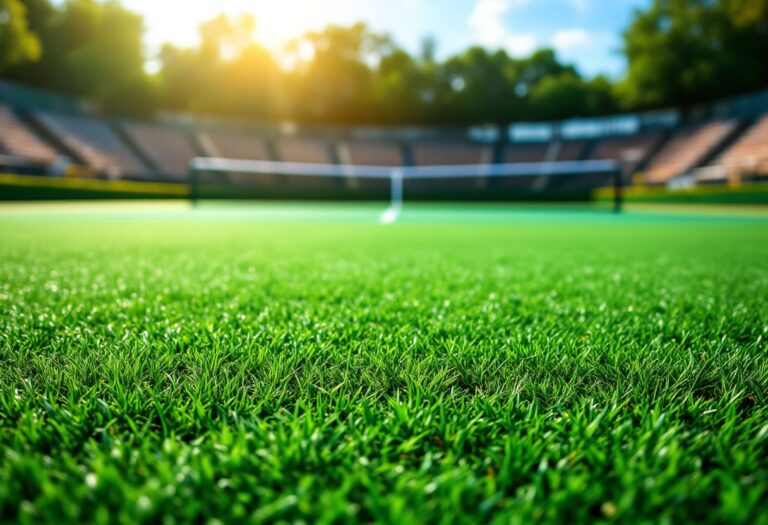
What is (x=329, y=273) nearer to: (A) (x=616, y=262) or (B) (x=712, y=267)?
(A) (x=616, y=262)

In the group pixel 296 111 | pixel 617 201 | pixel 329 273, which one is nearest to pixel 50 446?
pixel 329 273

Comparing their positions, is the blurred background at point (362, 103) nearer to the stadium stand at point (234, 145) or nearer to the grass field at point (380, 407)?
the stadium stand at point (234, 145)

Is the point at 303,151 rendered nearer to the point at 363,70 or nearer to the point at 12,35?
the point at 363,70

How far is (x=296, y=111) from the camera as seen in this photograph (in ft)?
179

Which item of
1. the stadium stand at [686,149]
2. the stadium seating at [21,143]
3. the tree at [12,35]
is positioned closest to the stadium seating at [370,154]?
the stadium stand at [686,149]

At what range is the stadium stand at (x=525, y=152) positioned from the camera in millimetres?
47925

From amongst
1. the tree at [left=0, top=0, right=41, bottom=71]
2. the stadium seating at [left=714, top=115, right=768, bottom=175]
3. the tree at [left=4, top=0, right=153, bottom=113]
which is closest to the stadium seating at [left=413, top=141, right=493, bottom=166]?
the stadium seating at [left=714, top=115, right=768, bottom=175]

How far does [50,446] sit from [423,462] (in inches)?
27.7

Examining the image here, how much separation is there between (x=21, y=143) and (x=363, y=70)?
3740cm

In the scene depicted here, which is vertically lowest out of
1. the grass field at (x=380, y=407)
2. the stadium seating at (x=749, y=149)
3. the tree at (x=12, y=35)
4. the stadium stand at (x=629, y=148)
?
the grass field at (x=380, y=407)

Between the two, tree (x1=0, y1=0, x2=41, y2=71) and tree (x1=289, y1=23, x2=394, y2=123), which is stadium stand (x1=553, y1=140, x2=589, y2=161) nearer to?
tree (x1=289, y1=23, x2=394, y2=123)

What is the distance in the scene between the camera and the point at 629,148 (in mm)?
43281

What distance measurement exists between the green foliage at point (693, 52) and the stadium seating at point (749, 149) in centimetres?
720

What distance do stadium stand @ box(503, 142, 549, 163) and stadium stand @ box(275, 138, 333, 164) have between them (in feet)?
62.6
